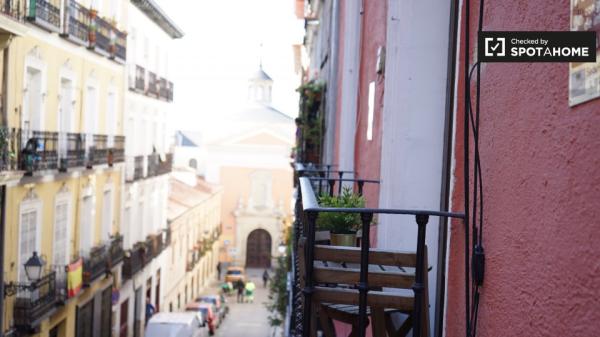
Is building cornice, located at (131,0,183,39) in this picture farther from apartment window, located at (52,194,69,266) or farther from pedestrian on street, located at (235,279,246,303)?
pedestrian on street, located at (235,279,246,303)

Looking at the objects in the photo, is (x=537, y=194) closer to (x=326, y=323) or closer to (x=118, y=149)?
(x=326, y=323)

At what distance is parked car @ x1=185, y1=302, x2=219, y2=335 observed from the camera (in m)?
36.4

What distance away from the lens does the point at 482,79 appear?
3.92 meters

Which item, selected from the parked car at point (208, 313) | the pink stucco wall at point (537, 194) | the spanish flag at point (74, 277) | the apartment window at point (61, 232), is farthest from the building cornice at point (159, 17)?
the pink stucco wall at point (537, 194)

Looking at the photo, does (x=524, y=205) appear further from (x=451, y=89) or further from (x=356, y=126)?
(x=356, y=126)

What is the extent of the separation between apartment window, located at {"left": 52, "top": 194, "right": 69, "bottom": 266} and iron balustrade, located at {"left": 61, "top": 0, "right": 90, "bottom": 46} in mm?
3662

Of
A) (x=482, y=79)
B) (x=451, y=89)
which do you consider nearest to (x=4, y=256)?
(x=451, y=89)

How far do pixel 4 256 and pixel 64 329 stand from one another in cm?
454

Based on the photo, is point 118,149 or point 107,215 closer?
point 107,215

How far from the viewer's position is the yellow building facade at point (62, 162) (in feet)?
54.0

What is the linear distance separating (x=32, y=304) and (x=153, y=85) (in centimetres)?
1453

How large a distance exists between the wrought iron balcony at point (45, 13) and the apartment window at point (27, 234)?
3676mm

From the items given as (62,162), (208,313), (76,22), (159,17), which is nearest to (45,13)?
(76,22)

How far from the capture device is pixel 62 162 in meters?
19.0
